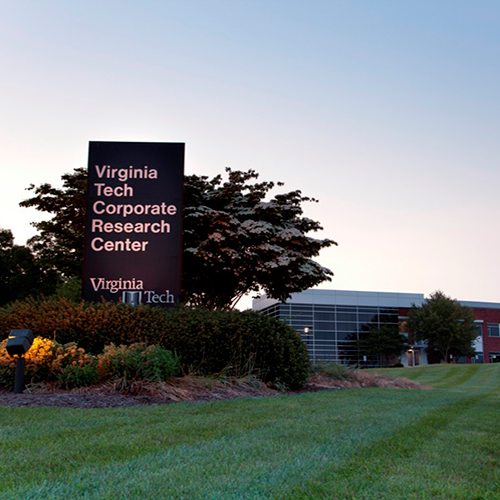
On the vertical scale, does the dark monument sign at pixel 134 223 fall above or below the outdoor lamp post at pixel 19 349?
above

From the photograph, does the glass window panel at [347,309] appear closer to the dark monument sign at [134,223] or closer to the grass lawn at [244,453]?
the dark monument sign at [134,223]

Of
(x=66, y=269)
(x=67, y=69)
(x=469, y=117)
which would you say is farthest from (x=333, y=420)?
(x=66, y=269)

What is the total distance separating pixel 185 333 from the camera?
36.5 feet

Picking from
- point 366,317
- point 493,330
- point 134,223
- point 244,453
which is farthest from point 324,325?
point 244,453

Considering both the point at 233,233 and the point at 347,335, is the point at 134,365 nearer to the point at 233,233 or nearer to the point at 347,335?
the point at 233,233

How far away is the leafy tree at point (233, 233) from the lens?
1745cm

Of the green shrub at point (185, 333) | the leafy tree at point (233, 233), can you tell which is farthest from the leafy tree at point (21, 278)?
the green shrub at point (185, 333)

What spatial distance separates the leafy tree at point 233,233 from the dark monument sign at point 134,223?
11.3ft

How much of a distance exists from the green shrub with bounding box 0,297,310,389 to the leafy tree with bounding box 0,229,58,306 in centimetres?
3774

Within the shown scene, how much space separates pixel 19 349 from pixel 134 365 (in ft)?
5.95

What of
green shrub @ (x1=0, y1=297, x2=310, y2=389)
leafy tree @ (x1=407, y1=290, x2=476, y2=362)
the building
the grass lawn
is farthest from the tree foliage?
the building

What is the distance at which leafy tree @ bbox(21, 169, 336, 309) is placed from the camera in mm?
17453

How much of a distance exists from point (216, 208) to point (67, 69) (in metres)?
6.64

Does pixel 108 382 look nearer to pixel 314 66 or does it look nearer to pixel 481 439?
pixel 481 439
